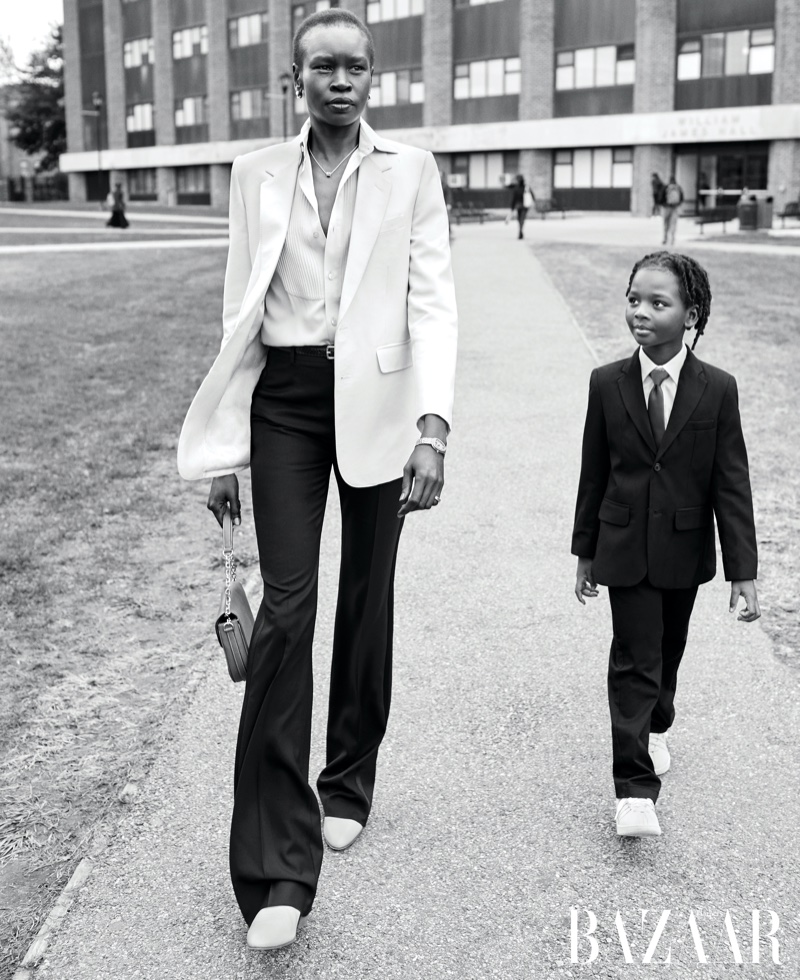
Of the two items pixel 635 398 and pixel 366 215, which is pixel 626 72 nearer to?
pixel 635 398

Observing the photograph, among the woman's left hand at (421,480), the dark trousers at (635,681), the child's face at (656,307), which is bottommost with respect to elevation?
the dark trousers at (635,681)

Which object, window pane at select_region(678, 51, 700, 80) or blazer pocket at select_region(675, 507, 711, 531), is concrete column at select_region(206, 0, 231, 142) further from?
blazer pocket at select_region(675, 507, 711, 531)

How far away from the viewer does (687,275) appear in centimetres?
318

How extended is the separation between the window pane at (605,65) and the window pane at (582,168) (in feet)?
9.71

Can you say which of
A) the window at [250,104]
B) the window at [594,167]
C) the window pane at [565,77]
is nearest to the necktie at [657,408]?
the window at [594,167]

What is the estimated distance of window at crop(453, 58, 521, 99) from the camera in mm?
52594

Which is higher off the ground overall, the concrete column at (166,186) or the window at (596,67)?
the window at (596,67)

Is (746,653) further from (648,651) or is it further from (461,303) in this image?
(461,303)

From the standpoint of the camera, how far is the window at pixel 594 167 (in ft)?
165

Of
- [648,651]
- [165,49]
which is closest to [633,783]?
[648,651]

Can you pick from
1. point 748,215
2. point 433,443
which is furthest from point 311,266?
point 748,215

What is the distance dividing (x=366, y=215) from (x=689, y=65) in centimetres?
4922

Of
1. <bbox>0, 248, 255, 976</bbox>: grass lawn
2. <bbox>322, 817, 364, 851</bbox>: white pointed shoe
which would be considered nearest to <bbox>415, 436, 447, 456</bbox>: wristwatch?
<bbox>322, 817, 364, 851</bbox>: white pointed shoe

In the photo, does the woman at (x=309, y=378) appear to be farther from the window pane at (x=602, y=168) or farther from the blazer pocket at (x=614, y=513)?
the window pane at (x=602, y=168)
